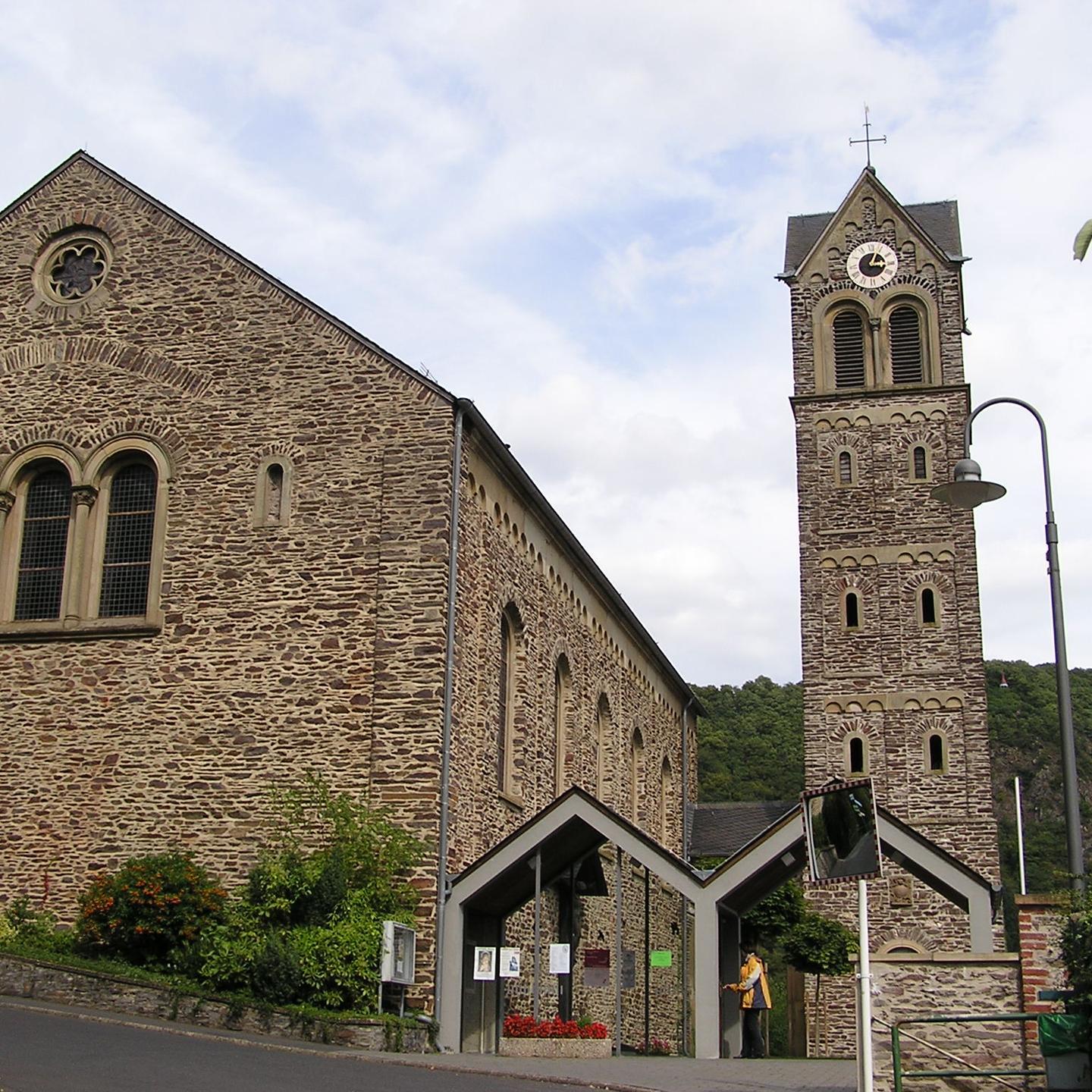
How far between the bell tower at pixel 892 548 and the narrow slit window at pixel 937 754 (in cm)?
5

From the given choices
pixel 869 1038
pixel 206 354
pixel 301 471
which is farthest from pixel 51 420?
pixel 869 1038

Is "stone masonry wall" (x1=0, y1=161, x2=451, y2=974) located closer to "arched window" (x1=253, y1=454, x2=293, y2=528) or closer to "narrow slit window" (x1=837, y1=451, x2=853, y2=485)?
"arched window" (x1=253, y1=454, x2=293, y2=528)

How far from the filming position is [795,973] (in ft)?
135

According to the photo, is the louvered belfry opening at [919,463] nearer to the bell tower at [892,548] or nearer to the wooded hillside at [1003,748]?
the bell tower at [892,548]

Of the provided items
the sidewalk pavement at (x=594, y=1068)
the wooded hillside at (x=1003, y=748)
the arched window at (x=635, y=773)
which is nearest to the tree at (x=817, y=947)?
the arched window at (x=635, y=773)

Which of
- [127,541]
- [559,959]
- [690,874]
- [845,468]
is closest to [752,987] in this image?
[690,874]

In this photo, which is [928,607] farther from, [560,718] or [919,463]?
[560,718]

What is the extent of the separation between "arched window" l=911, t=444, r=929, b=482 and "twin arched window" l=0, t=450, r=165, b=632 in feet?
80.4

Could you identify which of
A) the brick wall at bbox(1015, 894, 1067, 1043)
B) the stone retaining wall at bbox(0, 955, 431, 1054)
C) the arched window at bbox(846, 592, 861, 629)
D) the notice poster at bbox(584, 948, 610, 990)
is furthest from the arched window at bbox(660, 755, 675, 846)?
the brick wall at bbox(1015, 894, 1067, 1043)

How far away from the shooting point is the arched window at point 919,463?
41.8 meters

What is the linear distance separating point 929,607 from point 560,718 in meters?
15.2

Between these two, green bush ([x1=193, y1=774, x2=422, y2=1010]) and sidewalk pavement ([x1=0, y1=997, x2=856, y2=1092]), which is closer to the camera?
sidewalk pavement ([x1=0, y1=997, x2=856, y2=1092])

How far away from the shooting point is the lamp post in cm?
1469

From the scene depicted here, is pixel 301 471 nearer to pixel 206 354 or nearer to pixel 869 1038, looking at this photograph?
pixel 206 354
